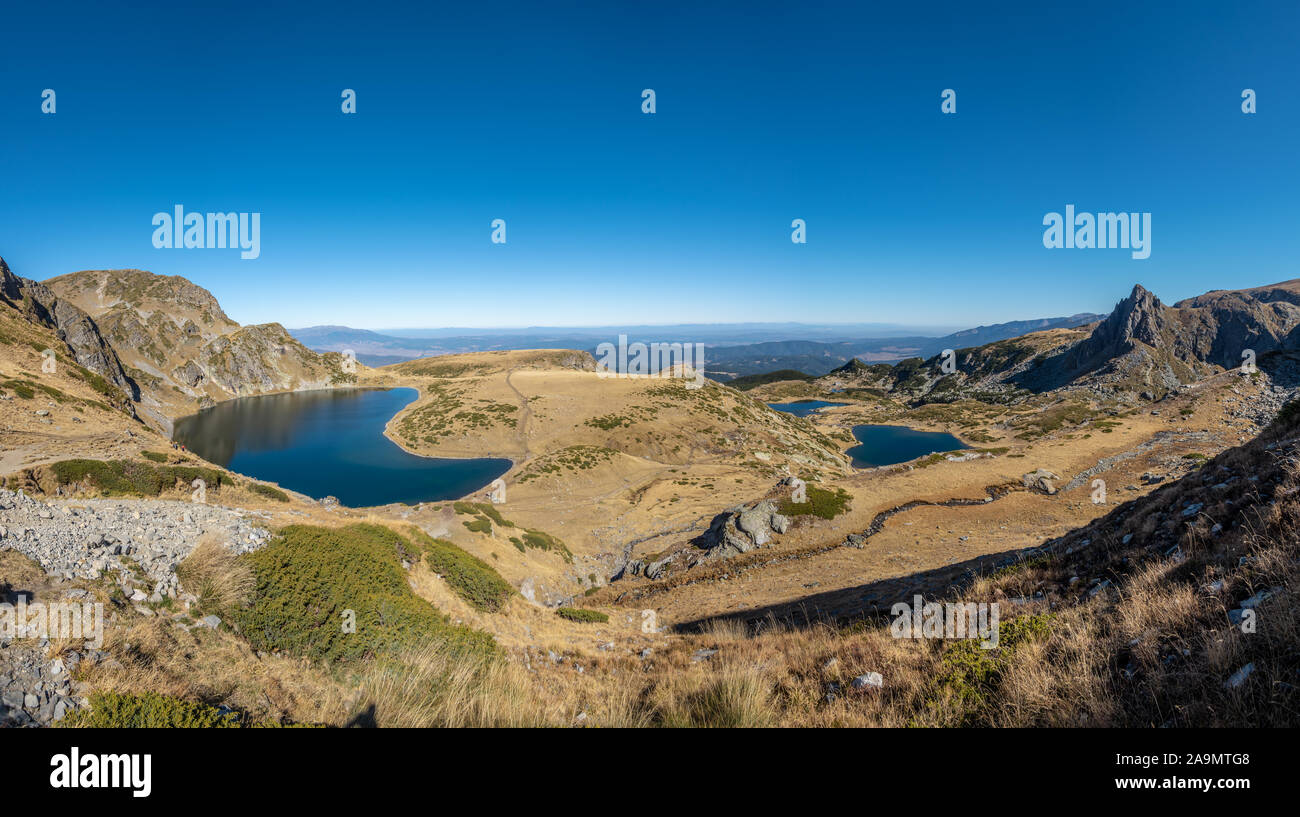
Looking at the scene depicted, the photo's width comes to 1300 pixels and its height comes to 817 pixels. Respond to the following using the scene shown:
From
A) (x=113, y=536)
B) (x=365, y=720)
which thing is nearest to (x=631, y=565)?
(x=113, y=536)

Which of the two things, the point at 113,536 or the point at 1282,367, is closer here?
the point at 113,536

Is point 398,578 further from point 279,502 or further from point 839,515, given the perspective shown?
point 839,515

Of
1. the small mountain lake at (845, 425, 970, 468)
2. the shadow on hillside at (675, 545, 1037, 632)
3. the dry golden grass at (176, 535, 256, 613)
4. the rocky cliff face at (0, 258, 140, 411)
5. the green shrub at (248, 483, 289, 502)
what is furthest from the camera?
the rocky cliff face at (0, 258, 140, 411)

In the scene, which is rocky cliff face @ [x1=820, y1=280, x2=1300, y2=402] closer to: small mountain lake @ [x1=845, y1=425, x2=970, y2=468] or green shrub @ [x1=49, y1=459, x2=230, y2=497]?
small mountain lake @ [x1=845, y1=425, x2=970, y2=468]

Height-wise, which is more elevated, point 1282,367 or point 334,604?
point 1282,367

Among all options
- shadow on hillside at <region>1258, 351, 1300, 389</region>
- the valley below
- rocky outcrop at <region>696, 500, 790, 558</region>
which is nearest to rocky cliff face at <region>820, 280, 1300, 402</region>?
shadow on hillside at <region>1258, 351, 1300, 389</region>

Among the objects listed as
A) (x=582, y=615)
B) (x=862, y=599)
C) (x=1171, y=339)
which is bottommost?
(x=582, y=615)

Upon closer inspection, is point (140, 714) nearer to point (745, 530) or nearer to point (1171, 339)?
point (745, 530)
